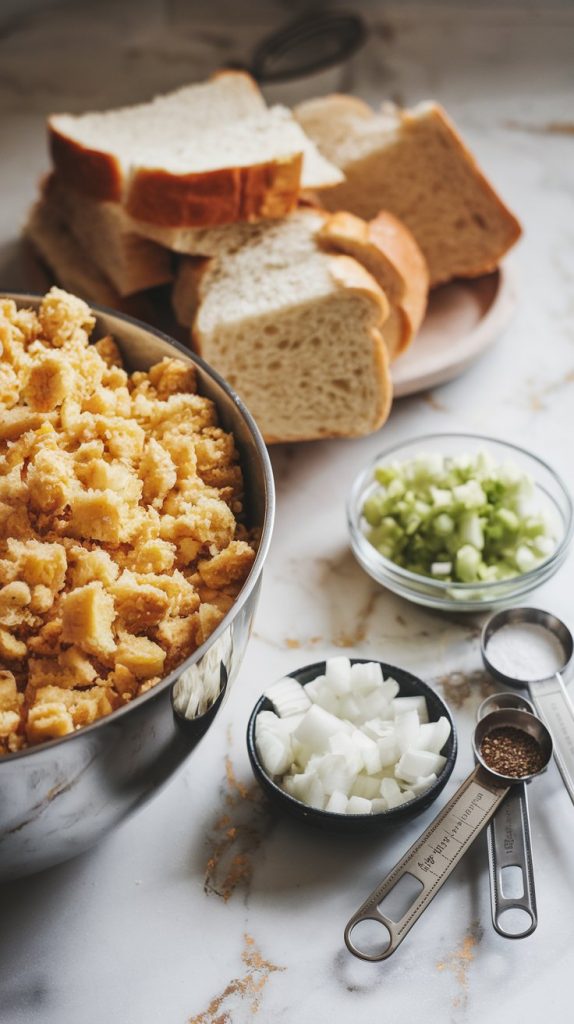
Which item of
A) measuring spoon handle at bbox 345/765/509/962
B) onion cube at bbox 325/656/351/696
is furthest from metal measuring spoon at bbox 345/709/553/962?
onion cube at bbox 325/656/351/696

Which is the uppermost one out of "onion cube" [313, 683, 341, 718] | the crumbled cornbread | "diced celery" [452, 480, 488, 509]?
the crumbled cornbread

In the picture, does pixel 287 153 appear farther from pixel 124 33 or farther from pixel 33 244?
pixel 124 33

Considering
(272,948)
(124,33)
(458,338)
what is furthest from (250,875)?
(124,33)

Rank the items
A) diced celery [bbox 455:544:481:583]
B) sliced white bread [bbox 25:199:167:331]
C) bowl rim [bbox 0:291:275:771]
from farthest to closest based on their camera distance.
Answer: sliced white bread [bbox 25:199:167:331] → diced celery [bbox 455:544:481:583] → bowl rim [bbox 0:291:275:771]

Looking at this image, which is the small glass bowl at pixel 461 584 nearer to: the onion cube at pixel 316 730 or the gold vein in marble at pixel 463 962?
the onion cube at pixel 316 730

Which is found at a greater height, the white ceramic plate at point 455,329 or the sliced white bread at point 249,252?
the sliced white bread at point 249,252

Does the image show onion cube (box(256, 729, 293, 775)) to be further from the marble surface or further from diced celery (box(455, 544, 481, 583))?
diced celery (box(455, 544, 481, 583))

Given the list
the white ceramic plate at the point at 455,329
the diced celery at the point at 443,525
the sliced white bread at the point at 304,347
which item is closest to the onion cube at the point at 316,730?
the diced celery at the point at 443,525
